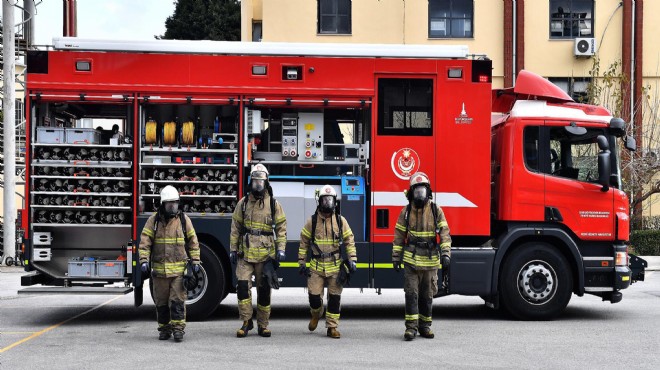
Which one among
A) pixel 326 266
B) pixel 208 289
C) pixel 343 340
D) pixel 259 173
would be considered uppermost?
pixel 259 173

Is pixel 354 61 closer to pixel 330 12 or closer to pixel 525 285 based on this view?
pixel 525 285

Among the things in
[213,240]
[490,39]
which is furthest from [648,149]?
[213,240]

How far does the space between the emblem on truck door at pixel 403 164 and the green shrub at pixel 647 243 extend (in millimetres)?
17034

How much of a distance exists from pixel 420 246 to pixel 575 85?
22.5m

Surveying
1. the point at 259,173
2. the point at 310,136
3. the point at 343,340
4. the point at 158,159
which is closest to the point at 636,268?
the point at 343,340

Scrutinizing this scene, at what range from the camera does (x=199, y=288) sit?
11.5 meters

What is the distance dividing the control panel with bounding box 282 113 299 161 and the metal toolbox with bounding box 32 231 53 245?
3283mm

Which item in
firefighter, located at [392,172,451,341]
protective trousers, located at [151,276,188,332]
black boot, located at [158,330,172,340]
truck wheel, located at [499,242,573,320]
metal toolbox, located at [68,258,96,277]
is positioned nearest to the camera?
protective trousers, located at [151,276,188,332]

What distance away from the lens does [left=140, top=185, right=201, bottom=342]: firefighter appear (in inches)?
397

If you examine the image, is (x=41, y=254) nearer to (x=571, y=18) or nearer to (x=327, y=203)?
(x=327, y=203)

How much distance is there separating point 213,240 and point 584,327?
4971 millimetres

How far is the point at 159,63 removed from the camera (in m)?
11.6

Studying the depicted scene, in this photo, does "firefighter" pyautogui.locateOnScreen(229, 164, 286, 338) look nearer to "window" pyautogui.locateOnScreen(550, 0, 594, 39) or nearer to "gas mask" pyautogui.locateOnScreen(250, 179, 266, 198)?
"gas mask" pyautogui.locateOnScreen(250, 179, 266, 198)

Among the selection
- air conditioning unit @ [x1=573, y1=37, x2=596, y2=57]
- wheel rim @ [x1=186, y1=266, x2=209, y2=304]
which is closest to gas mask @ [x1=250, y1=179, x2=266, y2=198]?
wheel rim @ [x1=186, y1=266, x2=209, y2=304]
